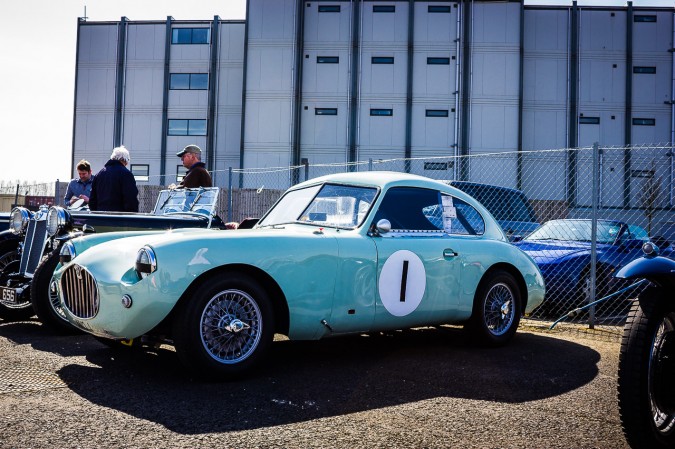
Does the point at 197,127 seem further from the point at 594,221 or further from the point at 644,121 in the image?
the point at 594,221

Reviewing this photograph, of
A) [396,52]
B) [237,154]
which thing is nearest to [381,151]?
[396,52]

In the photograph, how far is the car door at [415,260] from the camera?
A: 5.14 m

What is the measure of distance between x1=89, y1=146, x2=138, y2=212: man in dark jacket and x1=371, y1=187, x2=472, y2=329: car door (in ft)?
13.4

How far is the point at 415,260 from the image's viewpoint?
5.31m

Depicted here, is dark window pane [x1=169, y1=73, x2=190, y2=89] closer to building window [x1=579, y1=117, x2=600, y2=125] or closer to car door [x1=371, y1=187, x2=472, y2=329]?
building window [x1=579, y1=117, x2=600, y2=125]

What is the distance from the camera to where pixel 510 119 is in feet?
92.1

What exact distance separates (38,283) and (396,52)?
2485cm

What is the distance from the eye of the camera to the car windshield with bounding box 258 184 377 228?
5.38m

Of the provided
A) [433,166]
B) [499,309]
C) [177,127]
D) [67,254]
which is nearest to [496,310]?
[499,309]

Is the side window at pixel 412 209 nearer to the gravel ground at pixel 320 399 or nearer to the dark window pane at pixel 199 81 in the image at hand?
the gravel ground at pixel 320 399

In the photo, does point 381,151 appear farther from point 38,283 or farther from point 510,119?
point 38,283

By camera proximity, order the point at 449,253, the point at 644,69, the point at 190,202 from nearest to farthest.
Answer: the point at 449,253 → the point at 190,202 → the point at 644,69

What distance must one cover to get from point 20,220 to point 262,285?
3.81 meters

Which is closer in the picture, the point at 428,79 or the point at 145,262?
the point at 145,262
